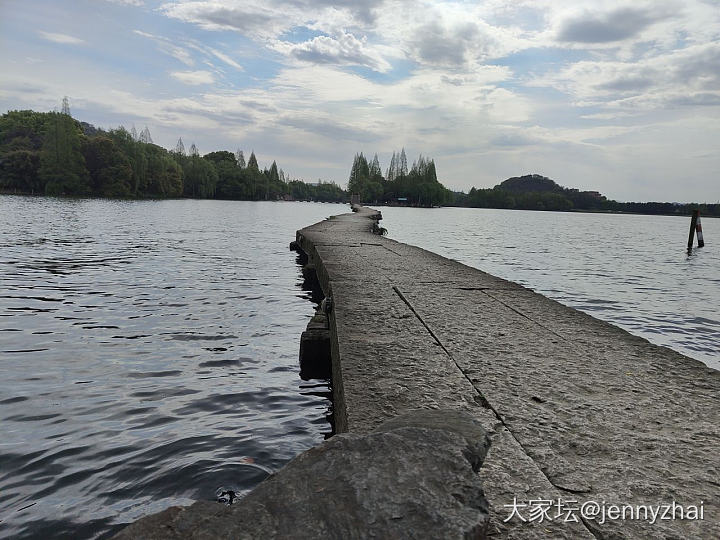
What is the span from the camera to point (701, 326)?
9.92 metres

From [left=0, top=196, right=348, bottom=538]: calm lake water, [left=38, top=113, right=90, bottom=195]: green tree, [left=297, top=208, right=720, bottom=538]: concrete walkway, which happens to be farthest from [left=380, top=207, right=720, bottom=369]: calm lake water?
[left=38, top=113, right=90, bottom=195]: green tree

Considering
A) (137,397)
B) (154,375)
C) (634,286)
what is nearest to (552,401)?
(137,397)

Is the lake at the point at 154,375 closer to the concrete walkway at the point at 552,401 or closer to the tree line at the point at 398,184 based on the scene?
the concrete walkway at the point at 552,401

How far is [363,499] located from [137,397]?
4.01 metres

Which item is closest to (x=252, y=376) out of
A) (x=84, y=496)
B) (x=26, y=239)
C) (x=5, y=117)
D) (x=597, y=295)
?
(x=84, y=496)

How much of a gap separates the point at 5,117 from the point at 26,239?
118 meters

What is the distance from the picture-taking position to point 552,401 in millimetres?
3379

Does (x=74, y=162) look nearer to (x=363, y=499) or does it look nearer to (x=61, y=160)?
(x=61, y=160)

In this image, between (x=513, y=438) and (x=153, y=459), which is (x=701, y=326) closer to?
(x=513, y=438)

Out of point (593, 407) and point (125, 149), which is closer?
point (593, 407)

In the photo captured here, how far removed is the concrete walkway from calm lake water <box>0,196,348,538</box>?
3.12 feet

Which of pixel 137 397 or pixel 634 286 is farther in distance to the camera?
pixel 634 286

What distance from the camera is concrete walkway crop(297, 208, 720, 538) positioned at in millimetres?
2254

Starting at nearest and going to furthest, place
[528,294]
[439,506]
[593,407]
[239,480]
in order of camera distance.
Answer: [439,506] < [593,407] < [239,480] < [528,294]
